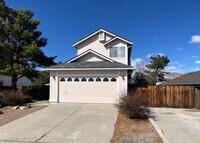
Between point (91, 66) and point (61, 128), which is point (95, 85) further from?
point (61, 128)

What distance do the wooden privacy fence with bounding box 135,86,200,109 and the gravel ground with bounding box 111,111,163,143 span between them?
6.96m

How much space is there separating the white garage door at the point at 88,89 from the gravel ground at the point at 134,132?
22.4ft

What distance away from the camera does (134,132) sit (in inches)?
365

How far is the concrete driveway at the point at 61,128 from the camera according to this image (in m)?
8.40

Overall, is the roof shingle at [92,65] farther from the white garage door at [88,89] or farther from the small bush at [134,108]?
the small bush at [134,108]

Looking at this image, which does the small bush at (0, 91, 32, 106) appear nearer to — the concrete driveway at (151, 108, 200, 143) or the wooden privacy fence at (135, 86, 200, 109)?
the wooden privacy fence at (135, 86, 200, 109)

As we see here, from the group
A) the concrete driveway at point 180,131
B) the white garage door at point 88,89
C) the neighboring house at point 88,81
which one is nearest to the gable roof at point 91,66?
the neighboring house at point 88,81

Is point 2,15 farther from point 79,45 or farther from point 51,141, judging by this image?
point 51,141

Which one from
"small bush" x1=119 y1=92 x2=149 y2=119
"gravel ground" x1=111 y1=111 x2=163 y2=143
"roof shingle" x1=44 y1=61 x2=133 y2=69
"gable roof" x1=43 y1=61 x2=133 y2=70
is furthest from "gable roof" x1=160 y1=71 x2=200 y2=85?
"gravel ground" x1=111 y1=111 x2=163 y2=143

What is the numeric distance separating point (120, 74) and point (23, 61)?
469 inches

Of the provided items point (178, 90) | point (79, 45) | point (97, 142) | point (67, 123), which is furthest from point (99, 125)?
point (79, 45)

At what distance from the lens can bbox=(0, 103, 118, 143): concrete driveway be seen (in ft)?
27.6

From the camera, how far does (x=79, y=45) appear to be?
81.6ft

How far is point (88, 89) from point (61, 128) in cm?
909
